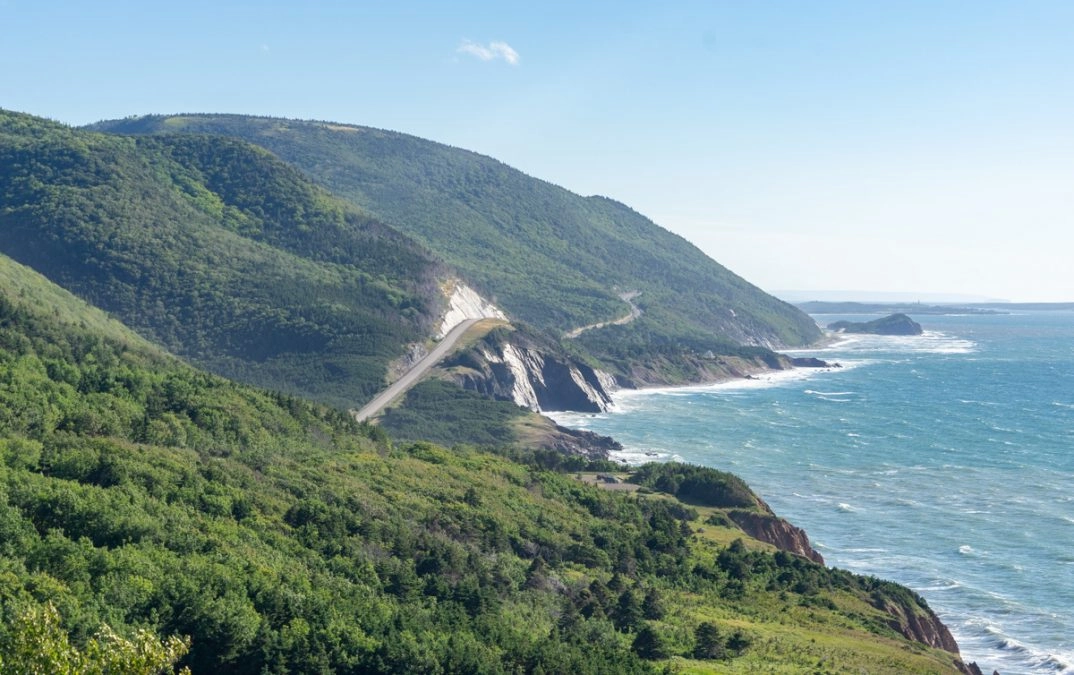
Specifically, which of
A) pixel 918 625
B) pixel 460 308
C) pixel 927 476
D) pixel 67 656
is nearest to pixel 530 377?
pixel 460 308

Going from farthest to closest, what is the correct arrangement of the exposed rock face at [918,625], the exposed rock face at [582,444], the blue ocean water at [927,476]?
1. the exposed rock face at [582,444]
2. the blue ocean water at [927,476]
3. the exposed rock face at [918,625]

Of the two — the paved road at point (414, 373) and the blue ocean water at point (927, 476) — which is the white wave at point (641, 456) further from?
the paved road at point (414, 373)

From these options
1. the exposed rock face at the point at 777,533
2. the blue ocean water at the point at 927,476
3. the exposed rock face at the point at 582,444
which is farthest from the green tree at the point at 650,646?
the exposed rock face at the point at 582,444

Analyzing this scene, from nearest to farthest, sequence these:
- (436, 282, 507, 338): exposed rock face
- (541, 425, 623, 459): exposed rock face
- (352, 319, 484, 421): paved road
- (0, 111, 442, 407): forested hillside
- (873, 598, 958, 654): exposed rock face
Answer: (873, 598, 958, 654): exposed rock face → (541, 425, 623, 459): exposed rock face → (352, 319, 484, 421): paved road → (0, 111, 442, 407): forested hillside → (436, 282, 507, 338): exposed rock face

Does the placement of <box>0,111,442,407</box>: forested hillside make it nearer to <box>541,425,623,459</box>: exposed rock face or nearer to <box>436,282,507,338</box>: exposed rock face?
<box>436,282,507,338</box>: exposed rock face

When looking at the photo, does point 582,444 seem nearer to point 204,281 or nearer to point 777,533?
point 777,533

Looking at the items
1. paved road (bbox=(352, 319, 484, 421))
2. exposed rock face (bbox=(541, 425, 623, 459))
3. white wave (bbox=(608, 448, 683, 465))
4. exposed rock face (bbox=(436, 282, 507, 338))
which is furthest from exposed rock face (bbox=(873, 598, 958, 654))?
exposed rock face (bbox=(436, 282, 507, 338))
